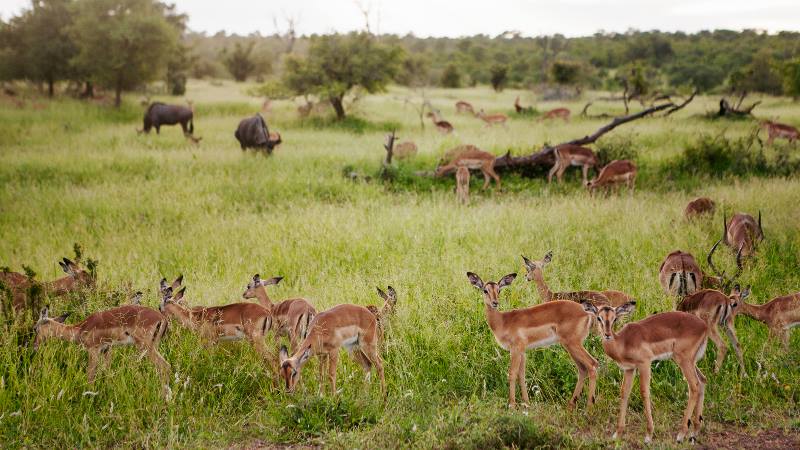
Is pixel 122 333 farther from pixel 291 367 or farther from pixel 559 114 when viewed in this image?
pixel 559 114

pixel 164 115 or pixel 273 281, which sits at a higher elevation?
pixel 164 115

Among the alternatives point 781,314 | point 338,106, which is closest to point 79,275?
point 781,314

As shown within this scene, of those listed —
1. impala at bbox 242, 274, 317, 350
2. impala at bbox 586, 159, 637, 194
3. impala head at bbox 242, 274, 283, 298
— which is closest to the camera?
impala at bbox 242, 274, 317, 350

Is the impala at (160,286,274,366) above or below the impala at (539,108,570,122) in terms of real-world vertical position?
below

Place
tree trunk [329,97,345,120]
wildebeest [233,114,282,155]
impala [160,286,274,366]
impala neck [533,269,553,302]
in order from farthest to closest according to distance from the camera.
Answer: tree trunk [329,97,345,120] → wildebeest [233,114,282,155] → impala neck [533,269,553,302] → impala [160,286,274,366]

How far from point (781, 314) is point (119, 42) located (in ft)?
87.6

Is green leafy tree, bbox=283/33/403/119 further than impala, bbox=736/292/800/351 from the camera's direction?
Yes

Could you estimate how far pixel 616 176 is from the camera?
12172 millimetres

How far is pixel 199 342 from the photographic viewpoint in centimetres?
541

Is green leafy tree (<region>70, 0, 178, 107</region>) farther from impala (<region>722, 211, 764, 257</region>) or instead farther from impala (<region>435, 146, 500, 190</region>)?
impala (<region>722, 211, 764, 257</region>)

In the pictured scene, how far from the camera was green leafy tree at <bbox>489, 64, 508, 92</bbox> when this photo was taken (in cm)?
4456

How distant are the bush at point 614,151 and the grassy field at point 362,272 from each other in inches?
17.4

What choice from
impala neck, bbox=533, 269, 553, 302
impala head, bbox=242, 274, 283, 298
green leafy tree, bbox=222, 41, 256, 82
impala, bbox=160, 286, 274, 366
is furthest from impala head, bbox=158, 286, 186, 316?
green leafy tree, bbox=222, 41, 256, 82

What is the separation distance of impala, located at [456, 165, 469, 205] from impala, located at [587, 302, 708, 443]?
25.2 feet
